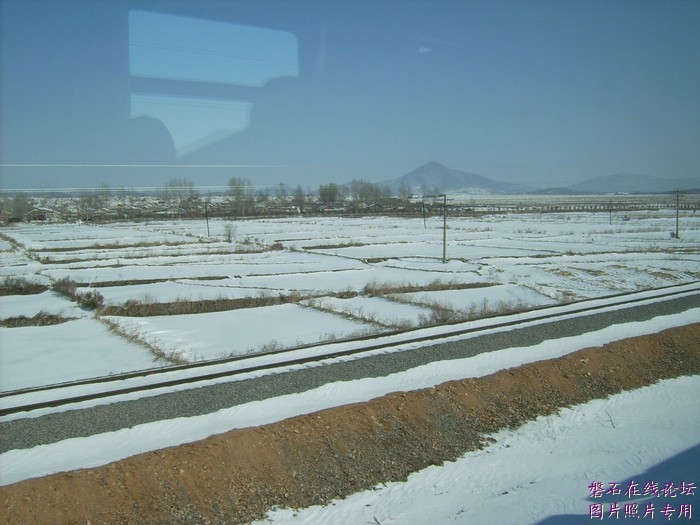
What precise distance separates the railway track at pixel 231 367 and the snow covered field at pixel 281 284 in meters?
1.39

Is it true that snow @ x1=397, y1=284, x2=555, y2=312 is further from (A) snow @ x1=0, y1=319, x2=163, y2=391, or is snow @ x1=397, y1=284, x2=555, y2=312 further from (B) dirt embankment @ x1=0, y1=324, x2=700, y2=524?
(A) snow @ x1=0, y1=319, x2=163, y2=391

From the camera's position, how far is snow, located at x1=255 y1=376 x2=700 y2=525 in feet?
19.2

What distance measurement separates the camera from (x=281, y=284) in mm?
22391

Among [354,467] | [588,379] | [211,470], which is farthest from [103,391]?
[588,379]

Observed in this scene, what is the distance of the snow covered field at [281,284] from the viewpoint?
501 inches

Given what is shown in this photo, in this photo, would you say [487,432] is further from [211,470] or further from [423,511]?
[211,470]

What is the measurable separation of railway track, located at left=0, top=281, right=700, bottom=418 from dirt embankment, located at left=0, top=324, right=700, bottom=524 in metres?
2.19

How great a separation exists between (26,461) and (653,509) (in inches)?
243

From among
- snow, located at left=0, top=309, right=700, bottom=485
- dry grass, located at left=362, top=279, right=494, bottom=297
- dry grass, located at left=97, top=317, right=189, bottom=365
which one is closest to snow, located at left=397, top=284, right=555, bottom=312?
dry grass, located at left=362, top=279, right=494, bottom=297

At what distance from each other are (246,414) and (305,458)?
1.12 metres

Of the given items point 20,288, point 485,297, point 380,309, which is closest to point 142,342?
point 380,309

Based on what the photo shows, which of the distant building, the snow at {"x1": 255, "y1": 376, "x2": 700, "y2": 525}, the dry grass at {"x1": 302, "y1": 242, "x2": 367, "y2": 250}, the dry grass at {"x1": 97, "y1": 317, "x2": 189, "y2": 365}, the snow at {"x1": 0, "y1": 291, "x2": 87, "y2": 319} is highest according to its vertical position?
the distant building

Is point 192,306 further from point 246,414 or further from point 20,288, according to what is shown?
point 246,414

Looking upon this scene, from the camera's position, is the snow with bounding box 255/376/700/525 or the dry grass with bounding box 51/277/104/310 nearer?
the snow with bounding box 255/376/700/525
